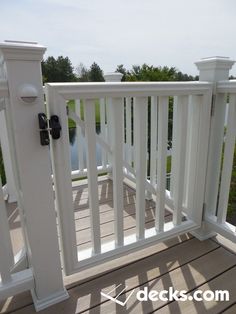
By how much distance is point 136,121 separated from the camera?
120cm

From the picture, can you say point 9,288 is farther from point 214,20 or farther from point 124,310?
point 214,20

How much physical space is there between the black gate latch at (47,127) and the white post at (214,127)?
3.10 feet

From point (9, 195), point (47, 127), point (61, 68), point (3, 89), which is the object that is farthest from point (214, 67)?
point (61, 68)

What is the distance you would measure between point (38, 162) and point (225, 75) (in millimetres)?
1170

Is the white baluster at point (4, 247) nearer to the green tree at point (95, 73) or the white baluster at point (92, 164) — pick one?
the white baluster at point (92, 164)

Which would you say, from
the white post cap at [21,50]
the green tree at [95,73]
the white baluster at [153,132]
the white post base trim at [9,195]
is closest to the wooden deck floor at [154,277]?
the white post base trim at [9,195]

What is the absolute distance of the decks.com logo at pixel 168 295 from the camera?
1.17 meters

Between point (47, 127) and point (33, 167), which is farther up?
point (47, 127)

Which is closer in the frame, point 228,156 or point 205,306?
point 205,306

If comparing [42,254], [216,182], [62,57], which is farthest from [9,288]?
[62,57]

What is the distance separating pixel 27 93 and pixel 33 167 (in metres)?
0.29

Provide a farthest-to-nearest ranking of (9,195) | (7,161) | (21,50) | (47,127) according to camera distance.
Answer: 1. (9,195)
2. (7,161)
3. (47,127)
4. (21,50)

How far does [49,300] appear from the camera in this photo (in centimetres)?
115

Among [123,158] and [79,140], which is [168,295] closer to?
[123,158]
